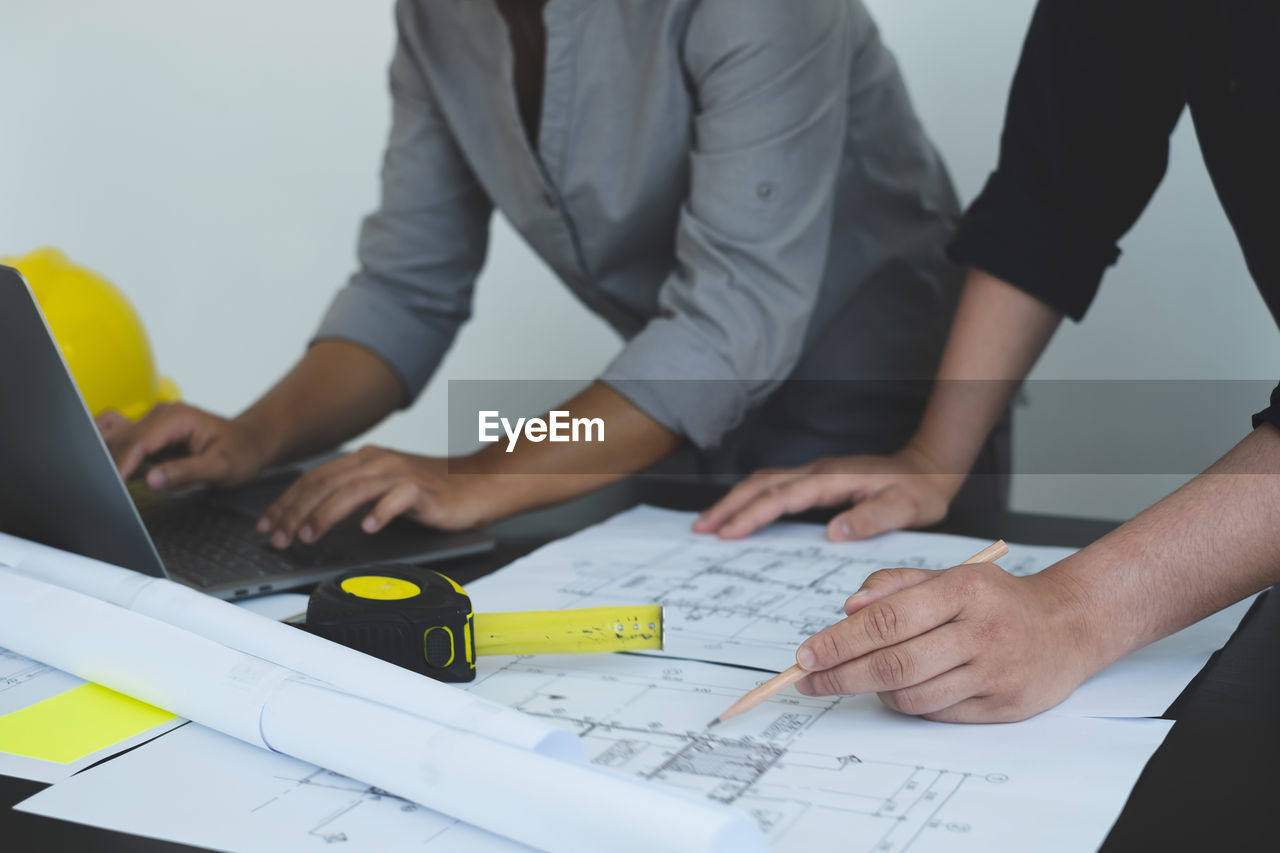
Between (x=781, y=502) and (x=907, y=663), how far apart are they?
417mm

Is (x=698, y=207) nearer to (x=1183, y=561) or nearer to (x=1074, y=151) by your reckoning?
(x=1074, y=151)

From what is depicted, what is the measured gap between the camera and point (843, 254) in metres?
1.38

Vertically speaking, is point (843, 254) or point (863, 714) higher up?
point (843, 254)

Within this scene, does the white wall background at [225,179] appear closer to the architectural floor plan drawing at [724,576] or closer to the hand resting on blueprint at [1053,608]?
the architectural floor plan drawing at [724,576]

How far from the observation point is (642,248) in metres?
1.37

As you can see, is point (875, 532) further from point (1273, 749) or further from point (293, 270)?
point (293, 270)

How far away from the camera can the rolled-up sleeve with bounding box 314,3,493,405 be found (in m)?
1.46

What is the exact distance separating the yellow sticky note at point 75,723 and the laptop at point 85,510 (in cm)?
14

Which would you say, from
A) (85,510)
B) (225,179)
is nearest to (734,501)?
(85,510)

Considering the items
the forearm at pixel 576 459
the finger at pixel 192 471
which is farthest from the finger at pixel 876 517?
the finger at pixel 192 471

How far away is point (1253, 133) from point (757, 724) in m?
0.60

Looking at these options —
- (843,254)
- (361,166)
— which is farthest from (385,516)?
(361,166)

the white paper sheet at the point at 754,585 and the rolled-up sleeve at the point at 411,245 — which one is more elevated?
the rolled-up sleeve at the point at 411,245

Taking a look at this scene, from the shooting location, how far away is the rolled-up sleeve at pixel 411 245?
4.78ft
